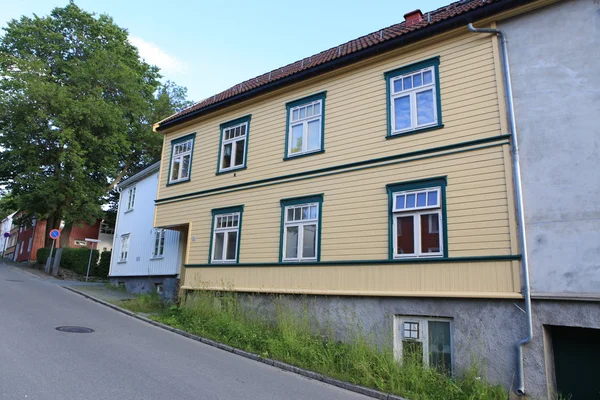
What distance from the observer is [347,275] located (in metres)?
10.5

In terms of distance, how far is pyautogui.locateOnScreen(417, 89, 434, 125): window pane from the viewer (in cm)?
1031

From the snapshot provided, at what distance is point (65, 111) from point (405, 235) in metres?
25.5

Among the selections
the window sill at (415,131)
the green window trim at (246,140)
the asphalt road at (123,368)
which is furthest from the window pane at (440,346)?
the green window trim at (246,140)

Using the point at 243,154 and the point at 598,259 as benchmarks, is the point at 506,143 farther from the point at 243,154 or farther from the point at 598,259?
the point at 243,154

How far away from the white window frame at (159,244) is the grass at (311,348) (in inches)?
213

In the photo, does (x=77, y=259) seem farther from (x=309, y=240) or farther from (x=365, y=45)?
(x=365, y=45)

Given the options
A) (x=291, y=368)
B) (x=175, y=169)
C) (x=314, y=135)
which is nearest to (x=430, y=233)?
(x=291, y=368)

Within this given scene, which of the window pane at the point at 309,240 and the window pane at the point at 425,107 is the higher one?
the window pane at the point at 425,107

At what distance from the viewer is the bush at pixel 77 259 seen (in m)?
28.2

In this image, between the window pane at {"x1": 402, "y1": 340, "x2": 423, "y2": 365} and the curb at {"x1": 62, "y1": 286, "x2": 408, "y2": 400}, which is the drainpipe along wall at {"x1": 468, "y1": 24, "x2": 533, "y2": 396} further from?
the curb at {"x1": 62, "y1": 286, "x2": 408, "y2": 400}

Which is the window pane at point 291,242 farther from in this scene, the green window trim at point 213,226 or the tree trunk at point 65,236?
the tree trunk at point 65,236

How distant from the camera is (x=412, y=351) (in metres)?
8.92

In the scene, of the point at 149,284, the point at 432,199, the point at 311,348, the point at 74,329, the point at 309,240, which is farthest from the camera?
the point at 149,284

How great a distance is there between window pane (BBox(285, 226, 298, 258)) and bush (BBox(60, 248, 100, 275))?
20.8 meters
